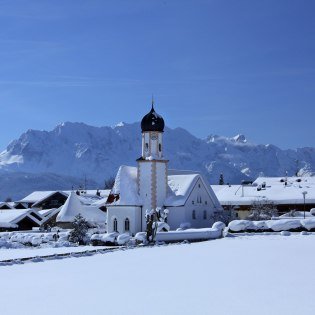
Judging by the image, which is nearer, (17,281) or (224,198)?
(17,281)

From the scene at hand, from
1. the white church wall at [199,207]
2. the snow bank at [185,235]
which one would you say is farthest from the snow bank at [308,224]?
the white church wall at [199,207]

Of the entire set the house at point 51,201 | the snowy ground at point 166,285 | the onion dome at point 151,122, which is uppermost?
the onion dome at point 151,122

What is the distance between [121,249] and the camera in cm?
3462

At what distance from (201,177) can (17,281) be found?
40.3m

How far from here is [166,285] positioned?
17.8 metres

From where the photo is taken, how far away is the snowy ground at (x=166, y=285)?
46.8ft

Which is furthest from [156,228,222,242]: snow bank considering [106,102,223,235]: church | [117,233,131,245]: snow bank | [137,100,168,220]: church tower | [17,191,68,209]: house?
[17,191,68,209]: house

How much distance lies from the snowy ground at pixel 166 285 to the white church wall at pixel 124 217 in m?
25.2

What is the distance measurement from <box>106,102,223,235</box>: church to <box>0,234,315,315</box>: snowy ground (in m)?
25.6

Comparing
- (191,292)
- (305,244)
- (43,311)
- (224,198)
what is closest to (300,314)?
(191,292)

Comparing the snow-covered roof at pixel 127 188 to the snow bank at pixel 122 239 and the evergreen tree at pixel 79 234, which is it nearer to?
the evergreen tree at pixel 79 234

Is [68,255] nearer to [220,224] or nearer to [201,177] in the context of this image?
[220,224]

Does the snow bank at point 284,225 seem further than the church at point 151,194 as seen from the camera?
No

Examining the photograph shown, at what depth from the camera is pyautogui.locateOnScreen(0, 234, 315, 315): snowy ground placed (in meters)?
14.3
